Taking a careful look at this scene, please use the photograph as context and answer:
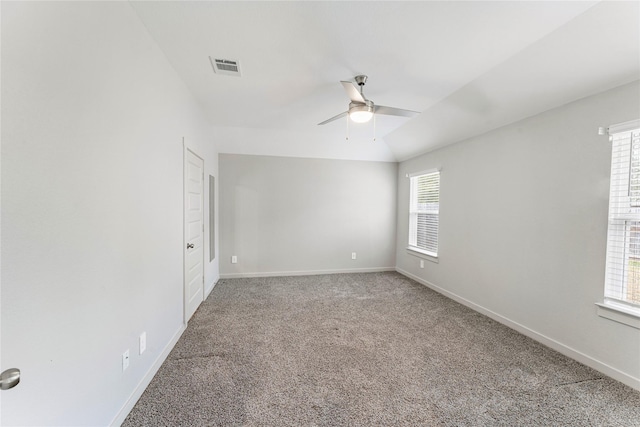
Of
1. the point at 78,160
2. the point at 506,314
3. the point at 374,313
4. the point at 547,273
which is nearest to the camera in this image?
the point at 78,160

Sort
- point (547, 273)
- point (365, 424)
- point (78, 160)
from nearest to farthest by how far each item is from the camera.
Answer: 1. point (78, 160)
2. point (365, 424)
3. point (547, 273)

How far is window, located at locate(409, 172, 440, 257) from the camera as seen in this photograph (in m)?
4.15

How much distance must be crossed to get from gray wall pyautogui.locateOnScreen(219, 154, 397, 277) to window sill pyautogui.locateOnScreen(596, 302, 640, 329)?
10.8 feet

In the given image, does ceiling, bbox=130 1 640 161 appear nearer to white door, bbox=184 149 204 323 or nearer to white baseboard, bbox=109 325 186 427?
white door, bbox=184 149 204 323

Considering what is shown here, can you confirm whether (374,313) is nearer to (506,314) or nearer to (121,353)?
(506,314)

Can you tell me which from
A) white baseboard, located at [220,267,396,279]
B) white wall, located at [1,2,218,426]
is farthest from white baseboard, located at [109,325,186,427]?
white baseboard, located at [220,267,396,279]

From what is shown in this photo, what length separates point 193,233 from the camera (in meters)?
3.04

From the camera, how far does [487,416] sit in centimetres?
162

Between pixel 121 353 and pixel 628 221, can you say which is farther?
pixel 628 221

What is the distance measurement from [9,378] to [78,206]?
0.71 m

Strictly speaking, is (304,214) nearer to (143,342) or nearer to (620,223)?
(143,342)

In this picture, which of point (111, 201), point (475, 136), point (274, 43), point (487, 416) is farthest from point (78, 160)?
point (475, 136)

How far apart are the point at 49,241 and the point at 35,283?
0.56 feet

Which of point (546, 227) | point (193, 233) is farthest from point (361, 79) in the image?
point (193, 233)
